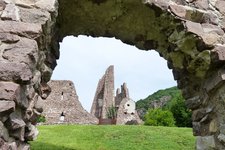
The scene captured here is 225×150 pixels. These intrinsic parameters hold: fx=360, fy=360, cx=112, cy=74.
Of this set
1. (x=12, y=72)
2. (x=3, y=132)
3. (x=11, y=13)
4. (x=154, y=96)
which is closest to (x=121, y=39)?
(x=11, y=13)

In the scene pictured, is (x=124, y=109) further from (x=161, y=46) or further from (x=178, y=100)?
(x=161, y=46)

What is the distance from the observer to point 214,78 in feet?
12.4

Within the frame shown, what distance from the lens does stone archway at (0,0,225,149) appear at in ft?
9.96

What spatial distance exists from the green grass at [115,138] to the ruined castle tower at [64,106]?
10951mm

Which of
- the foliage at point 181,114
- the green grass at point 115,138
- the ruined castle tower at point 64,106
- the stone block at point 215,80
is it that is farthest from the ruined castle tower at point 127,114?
the stone block at point 215,80

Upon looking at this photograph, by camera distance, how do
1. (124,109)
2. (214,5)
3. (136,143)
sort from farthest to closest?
1. (124,109)
2. (136,143)
3. (214,5)

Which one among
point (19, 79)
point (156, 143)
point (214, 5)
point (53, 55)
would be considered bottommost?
point (156, 143)

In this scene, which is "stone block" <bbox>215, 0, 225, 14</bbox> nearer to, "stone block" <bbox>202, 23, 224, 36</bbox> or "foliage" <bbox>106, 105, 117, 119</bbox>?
"stone block" <bbox>202, 23, 224, 36</bbox>

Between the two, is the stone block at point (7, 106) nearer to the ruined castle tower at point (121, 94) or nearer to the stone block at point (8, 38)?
the stone block at point (8, 38)

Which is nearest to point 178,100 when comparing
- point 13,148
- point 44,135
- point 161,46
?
point 44,135

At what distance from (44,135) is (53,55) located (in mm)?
8668

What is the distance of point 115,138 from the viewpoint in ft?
39.1

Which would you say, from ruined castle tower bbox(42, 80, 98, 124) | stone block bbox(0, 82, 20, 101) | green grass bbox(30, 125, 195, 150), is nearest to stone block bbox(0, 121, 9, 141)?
stone block bbox(0, 82, 20, 101)

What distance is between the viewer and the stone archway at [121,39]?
119 inches
